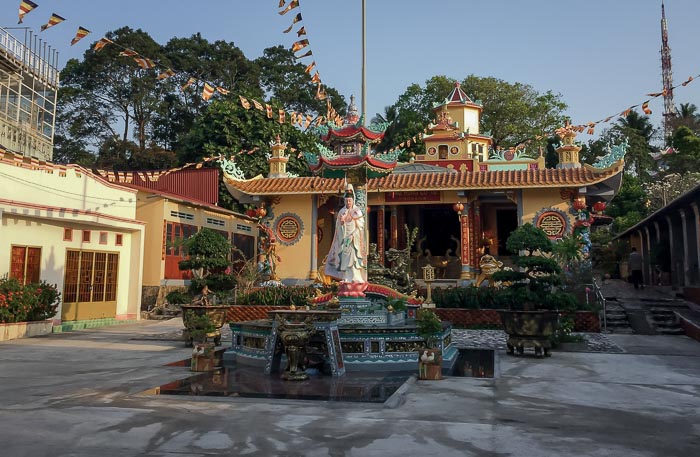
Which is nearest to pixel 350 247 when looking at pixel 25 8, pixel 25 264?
pixel 25 8

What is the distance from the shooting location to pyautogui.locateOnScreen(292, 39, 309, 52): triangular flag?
15.7 meters

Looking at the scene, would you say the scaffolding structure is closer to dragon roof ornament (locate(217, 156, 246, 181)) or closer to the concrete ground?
dragon roof ornament (locate(217, 156, 246, 181))

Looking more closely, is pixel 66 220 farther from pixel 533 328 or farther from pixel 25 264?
pixel 533 328

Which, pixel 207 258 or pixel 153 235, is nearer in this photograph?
pixel 207 258

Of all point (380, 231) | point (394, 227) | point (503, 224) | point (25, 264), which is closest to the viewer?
point (25, 264)

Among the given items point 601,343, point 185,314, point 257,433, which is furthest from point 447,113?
point 257,433

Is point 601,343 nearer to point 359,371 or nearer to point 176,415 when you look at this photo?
point 359,371

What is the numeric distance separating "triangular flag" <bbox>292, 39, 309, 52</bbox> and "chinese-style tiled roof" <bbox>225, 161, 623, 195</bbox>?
4.76m

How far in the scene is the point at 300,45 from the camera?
52.0ft

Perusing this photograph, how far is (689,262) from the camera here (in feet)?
61.0

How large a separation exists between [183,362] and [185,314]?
3106mm

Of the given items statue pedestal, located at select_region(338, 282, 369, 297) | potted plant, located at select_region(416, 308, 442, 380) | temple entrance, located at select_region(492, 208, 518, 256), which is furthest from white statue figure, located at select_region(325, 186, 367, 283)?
temple entrance, located at select_region(492, 208, 518, 256)

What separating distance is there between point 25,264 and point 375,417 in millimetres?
14018

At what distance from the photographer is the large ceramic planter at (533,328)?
10.9 meters
